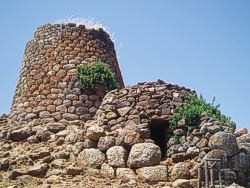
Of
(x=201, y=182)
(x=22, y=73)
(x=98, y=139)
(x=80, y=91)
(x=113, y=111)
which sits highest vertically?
(x=22, y=73)

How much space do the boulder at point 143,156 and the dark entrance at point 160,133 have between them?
32.3 inches

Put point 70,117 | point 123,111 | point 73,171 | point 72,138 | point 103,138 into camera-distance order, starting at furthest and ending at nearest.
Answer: point 70,117 → point 123,111 → point 72,138 → point 103,138 → point 73,171

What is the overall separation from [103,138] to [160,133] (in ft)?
4.87

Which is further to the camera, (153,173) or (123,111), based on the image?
(123,111)

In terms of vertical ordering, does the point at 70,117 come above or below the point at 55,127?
above

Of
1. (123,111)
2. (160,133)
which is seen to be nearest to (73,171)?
(123,111)

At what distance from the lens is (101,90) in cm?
1187

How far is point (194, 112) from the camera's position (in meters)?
9.52

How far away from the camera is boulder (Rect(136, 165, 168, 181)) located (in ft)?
27.6

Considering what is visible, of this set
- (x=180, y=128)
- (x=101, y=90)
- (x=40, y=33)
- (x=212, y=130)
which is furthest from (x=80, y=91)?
(x=212, y=130)

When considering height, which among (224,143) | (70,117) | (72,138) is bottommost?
(224,143)

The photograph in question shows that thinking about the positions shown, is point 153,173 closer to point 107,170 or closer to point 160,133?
point 107,170

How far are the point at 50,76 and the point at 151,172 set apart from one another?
4.74 m

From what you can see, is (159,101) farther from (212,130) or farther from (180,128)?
(212,130)
